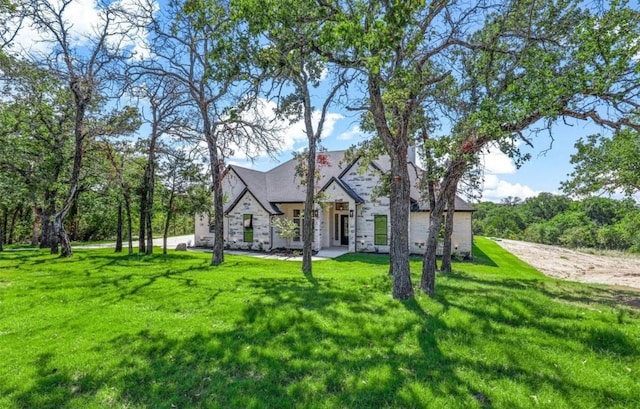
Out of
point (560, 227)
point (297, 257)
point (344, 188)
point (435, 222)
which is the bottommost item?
point (297, 257)

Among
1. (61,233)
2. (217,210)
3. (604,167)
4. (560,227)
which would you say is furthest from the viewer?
(560,227)

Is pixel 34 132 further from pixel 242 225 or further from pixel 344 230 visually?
pixel 344 230

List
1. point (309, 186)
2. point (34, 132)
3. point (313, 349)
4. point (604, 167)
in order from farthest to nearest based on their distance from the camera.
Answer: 1. point (34, 132)
2. point (309, 186)
3. point (604, 167)
4. point (313, 349)

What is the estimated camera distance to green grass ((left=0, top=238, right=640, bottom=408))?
11.9ft

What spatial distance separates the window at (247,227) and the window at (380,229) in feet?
27.7

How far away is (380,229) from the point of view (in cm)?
2097

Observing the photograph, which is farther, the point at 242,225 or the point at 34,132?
the point at 242,225

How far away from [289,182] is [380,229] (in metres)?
8.03

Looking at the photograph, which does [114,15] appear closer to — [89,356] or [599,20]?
[89,356]

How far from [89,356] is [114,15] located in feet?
46.7

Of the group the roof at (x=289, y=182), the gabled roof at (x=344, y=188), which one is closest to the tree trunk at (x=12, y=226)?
the roof at (x=289, y=182)

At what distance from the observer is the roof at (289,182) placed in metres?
21.1

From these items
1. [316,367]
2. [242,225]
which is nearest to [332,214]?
[242,225]

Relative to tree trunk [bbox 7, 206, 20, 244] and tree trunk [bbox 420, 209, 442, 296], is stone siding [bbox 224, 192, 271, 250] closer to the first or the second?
tree trunk [bbox 420, 209, 442, 296]
